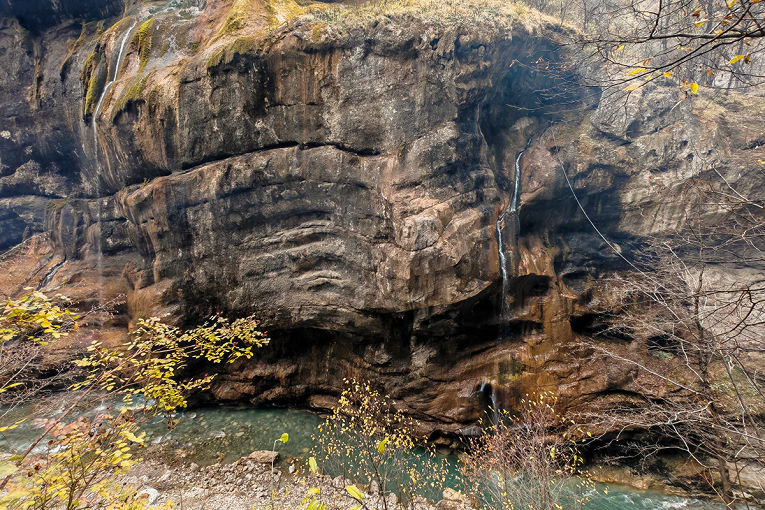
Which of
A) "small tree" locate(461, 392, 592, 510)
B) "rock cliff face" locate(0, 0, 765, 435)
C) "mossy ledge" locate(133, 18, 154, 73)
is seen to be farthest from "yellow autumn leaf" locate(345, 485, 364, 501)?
"mossy ledge" locate(133, 18, 154, 73)

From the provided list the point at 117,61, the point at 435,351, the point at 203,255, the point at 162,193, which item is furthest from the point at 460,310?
the point at 117,61

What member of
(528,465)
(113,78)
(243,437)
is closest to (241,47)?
(113,78)

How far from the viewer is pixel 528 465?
8.90 m

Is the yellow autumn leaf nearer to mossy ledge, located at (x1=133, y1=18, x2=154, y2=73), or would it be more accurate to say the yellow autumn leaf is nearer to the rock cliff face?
the rock cliff face

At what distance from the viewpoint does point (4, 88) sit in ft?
76.5

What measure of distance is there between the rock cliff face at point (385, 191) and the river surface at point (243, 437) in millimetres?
953

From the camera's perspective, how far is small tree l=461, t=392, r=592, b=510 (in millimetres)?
7898

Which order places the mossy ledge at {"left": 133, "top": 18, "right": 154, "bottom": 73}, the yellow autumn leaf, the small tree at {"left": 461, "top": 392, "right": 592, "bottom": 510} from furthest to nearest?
1. the mossy ledge at {"left": 133, "top": 18, "right": 154, "bottom": 73}
2. the small tree at {"left": 461, "top": 392, "right": 592, "bottom": 510}
3. the yellow autumn leaf

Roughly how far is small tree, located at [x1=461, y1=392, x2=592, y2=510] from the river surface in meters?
1.12

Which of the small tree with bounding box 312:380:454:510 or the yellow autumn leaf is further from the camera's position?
the small tree with bounding box 312:380:454:510

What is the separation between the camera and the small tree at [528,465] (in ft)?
25.9

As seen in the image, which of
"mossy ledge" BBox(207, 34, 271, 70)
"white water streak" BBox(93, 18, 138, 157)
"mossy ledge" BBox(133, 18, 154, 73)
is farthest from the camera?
"white water streak" BBox(93, 18, 138, 157)

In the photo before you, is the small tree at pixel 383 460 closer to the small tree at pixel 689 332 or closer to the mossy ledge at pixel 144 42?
the small tree at pixel 689 332

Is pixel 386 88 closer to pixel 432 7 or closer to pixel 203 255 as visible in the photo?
pixel 432 7
